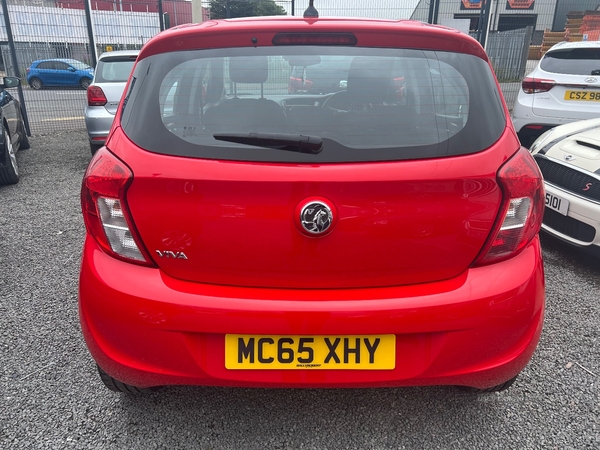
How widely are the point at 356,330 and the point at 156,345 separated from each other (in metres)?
0.65

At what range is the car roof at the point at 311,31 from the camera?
168 cm

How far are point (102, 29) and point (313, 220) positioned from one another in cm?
942

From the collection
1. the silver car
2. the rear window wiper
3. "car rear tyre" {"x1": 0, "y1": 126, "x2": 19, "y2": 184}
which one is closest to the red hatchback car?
the rear window wiper

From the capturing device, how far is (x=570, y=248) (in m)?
3.96

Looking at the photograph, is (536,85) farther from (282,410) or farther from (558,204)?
(282,410)

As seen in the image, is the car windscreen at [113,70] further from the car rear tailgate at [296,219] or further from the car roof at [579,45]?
the car rear tailgate at [296,219]

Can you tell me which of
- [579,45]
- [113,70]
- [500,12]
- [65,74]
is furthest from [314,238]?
[500,12]

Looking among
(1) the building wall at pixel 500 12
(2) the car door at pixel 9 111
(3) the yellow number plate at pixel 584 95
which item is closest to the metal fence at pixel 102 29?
(1) the building wall at pixel 500 12

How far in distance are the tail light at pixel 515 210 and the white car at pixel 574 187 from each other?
1.92 meters

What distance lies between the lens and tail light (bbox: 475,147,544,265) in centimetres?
163

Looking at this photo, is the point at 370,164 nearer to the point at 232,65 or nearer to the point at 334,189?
the point at 334,189

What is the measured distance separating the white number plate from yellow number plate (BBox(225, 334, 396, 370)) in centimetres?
248

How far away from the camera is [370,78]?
171cm

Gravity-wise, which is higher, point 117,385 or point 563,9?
point 563,9
